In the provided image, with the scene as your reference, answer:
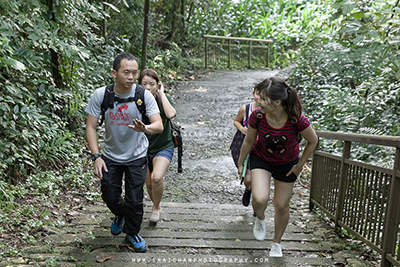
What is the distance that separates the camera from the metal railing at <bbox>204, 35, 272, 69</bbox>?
1761 centimetres

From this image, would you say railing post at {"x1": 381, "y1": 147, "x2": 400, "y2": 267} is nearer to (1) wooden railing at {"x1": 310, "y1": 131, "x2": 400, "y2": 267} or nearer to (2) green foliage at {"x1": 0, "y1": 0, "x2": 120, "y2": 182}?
(1) wooden railing at {"x1": 310, "y1": 131, "x2": 400, "y2": 267}

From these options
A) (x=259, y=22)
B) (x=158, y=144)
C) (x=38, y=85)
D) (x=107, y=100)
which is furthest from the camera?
(x=259, y=22)

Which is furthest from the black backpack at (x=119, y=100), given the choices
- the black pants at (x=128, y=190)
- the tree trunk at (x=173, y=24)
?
the tree trunk at (x=173, y=24)

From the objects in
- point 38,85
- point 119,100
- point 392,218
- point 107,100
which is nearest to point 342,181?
point 392,218

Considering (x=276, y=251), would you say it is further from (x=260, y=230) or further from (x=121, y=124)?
(x=121, y=124)

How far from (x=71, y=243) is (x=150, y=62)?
31.3 ft

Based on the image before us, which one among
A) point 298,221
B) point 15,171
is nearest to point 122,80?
point 15,171

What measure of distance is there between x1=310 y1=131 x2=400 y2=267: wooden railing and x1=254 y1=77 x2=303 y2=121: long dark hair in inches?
29.7

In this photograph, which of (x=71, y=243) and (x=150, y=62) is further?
(x=150, y=62)

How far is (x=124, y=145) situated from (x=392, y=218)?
8.12ft

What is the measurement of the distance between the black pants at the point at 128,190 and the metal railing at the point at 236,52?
13.7 metres

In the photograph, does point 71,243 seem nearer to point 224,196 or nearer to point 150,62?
point 224,196

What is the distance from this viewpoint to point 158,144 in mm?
4359

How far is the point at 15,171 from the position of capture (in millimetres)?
5074
